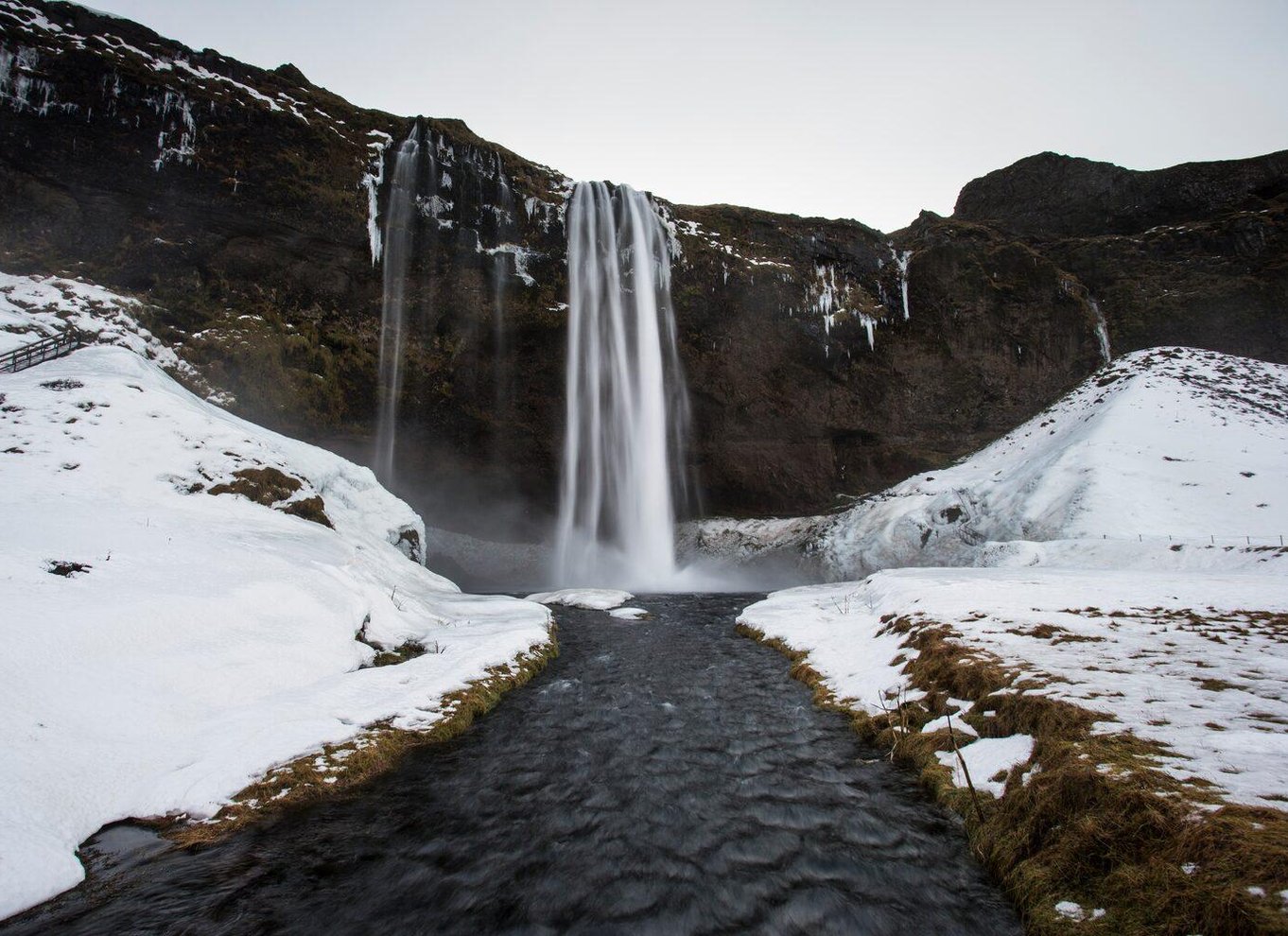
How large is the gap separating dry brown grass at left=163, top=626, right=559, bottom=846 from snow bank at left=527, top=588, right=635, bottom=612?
1316 cm

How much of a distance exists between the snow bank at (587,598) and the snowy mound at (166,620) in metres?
4.24

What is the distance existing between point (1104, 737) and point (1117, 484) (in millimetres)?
23272

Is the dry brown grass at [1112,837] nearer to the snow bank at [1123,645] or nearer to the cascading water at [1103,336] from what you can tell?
the snow bank at [1123,645]

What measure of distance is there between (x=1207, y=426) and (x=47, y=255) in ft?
178

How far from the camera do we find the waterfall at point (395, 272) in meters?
30.1

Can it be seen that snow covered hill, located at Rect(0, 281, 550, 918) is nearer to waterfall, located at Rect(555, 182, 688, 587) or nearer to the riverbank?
the riverbank

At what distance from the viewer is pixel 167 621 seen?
8.58m

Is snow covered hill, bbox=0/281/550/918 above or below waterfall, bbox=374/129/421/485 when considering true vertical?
below

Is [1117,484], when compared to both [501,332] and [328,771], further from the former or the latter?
[501,332]

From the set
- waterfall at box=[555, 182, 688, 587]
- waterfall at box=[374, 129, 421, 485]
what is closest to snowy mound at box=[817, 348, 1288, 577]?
waterfall at box=[555, 182, 688, 587]

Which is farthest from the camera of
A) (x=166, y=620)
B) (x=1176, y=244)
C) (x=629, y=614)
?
(x=1176, y=244)

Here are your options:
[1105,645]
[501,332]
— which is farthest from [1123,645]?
[501,332]

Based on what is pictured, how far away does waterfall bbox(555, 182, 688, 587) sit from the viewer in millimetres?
34438

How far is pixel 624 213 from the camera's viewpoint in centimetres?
3478
